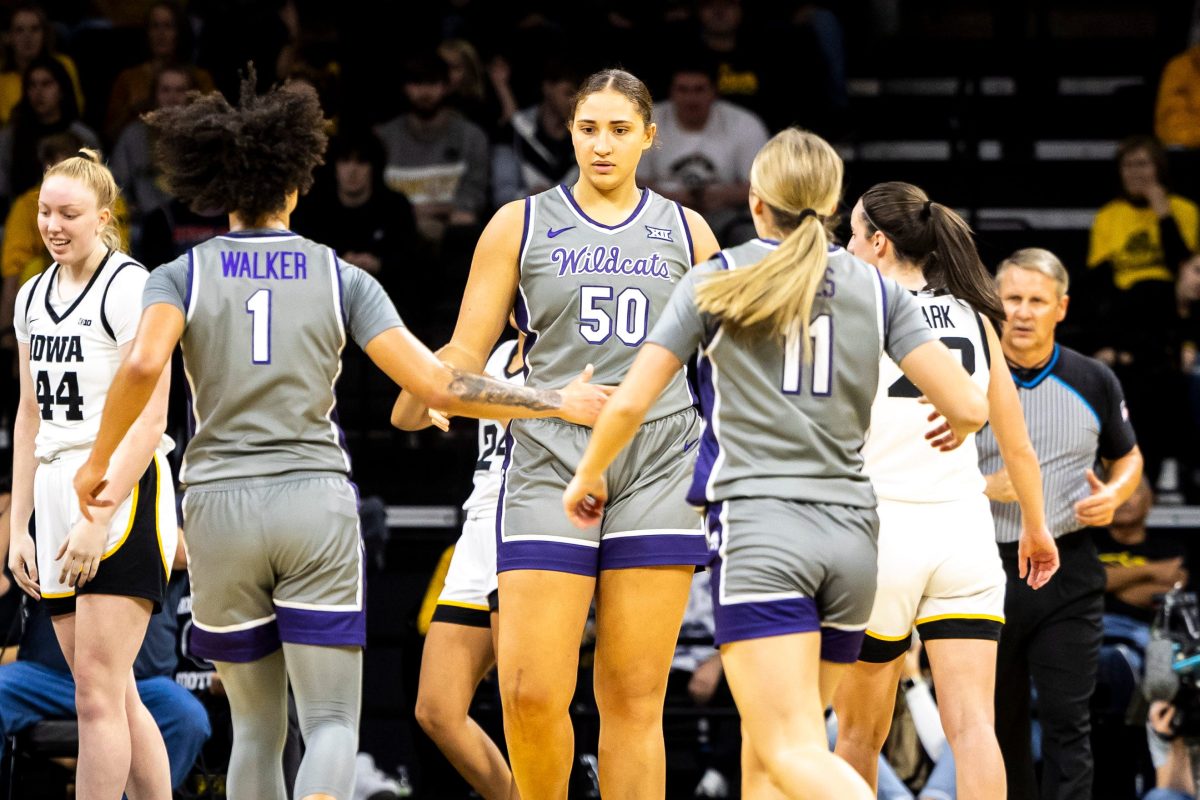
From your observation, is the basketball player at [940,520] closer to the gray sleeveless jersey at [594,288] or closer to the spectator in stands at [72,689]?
the gray sleeveless jersey at [594,288]

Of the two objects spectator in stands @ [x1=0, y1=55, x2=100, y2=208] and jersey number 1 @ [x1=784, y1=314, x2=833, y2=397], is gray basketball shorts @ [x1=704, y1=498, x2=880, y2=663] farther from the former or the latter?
spectator in stands @ [x1=0, y1=55, x2=100, y2=208]

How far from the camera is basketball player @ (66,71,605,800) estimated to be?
4.02m

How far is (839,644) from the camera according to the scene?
391 centimetres

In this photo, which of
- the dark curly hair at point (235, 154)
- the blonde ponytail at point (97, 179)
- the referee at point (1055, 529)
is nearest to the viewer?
the dark curly hair at point (235, 154)

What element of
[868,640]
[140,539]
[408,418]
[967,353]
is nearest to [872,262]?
[967,353]

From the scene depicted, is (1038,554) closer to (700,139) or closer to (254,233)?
(254,233)

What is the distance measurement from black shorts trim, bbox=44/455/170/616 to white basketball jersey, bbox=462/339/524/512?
1009 mm

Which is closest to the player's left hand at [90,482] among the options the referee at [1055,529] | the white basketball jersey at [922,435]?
the white basketball jersey at [922,435]

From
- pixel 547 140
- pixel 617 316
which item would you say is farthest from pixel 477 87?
pixel 617 316

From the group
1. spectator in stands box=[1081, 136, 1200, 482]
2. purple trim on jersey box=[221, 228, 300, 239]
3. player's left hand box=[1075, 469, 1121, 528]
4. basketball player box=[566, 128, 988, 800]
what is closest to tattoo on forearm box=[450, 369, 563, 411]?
basketball player box=[566, 128, 988, 800]

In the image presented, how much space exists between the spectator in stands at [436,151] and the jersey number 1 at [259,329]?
537 centimetres

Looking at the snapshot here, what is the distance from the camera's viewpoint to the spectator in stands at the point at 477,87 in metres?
9.99

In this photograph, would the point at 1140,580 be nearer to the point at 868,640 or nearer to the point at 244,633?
the point at 868,640

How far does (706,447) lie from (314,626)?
1031 mm
